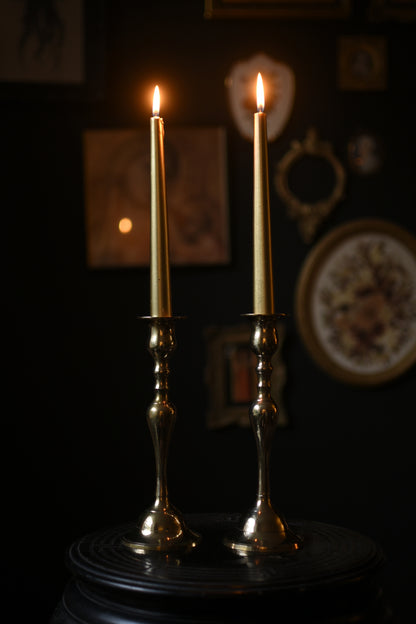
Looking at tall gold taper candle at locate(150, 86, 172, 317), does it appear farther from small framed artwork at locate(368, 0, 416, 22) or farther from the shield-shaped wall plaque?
small framed artwork at locate(368, 0, 416, 22)

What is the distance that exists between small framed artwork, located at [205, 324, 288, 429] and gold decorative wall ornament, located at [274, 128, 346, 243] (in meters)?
0.39

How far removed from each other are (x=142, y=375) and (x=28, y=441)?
1.51ft

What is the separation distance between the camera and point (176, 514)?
1077 mm

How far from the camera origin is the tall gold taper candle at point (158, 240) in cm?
108

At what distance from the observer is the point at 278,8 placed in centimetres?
264

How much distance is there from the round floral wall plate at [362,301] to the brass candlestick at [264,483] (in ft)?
5.22

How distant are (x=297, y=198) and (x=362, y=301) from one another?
1.47ft

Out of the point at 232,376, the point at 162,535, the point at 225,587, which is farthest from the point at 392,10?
the point at 225,587

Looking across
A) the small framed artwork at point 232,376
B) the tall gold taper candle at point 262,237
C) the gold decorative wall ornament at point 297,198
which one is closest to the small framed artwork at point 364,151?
the gold decorative wall ornament at point 297,198

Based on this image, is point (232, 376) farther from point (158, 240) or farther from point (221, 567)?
point (221, 567)

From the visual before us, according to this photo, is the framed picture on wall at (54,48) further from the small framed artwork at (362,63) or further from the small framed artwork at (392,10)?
the small framed artwork at (392,10)

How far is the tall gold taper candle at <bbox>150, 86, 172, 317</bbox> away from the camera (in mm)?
1084

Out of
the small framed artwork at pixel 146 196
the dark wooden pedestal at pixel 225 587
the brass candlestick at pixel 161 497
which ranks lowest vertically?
the dark wooden pedestal at pixel 225 587

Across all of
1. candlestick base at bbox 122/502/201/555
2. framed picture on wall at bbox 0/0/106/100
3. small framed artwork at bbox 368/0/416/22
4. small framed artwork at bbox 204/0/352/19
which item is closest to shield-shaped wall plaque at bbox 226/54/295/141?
small framed artwork at bbox 204/0/352/19
